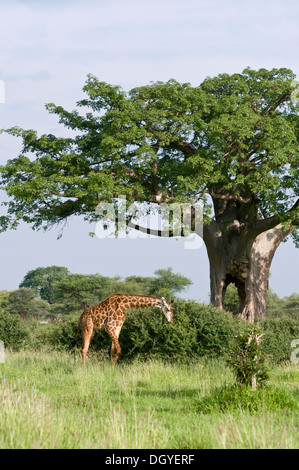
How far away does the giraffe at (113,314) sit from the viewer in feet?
48.7

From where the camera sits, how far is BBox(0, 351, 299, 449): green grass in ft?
20.7

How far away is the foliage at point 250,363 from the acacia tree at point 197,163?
34.7 ft

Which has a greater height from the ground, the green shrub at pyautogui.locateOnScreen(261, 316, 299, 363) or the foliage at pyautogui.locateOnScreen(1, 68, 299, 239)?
the foliage at pyautogui.locateOnScreen(1, 68, 299, 239)

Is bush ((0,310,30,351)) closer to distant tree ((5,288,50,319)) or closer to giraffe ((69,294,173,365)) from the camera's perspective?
giraffe ((69,294,173,365))

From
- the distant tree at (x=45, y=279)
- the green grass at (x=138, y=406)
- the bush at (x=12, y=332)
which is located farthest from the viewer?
the distant tree at (x=45, y=279)

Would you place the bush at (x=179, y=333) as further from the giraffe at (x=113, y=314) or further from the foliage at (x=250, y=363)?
the foliage at (x=250, y=363)

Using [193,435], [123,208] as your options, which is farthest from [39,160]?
[193,435]

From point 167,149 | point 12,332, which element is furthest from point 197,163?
point 12,332

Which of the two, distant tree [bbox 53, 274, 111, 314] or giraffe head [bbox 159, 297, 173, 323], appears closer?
giraffe head [bbox 159, 297, 173, 323]

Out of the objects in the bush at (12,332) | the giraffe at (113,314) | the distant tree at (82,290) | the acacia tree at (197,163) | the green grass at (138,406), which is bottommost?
the green grass at (138,406)

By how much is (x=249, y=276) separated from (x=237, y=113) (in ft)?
24.3

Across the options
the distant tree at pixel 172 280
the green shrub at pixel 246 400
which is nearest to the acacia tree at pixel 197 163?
the green shrub at pixel 246 400

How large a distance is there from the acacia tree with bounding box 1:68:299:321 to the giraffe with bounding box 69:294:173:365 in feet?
19.2

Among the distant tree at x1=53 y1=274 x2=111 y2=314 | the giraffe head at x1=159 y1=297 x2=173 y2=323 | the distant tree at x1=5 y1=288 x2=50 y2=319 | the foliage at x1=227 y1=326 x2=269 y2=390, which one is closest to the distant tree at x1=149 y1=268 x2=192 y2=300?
the distant tree at x1=53 y1=274 x2=111 y2=314
